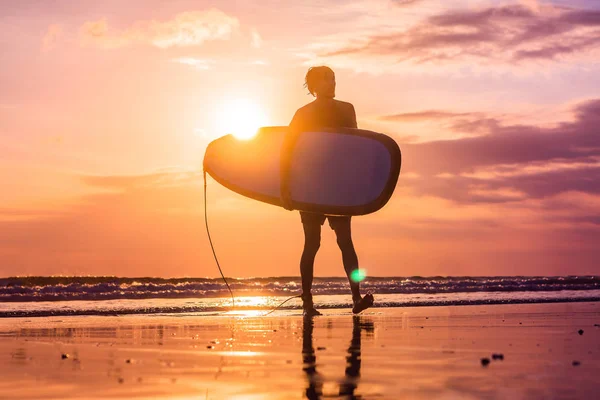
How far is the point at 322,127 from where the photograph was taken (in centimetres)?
974

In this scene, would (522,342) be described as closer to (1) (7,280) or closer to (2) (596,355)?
(2) (596,355)

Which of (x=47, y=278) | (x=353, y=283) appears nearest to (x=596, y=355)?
(x=353, y=283)

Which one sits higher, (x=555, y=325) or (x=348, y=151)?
(x=348, y=151)

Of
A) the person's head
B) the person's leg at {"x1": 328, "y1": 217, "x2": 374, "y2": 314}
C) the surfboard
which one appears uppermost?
the person's head

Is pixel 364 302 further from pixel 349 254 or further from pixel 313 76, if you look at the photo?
pixel 313 76

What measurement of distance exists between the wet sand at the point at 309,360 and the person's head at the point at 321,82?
103 inches

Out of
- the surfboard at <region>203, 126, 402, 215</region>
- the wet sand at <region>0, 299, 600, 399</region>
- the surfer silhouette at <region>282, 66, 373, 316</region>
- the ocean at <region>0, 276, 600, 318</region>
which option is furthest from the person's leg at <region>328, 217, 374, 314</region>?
the ocean at <region>0, 276, 600, 318</region>

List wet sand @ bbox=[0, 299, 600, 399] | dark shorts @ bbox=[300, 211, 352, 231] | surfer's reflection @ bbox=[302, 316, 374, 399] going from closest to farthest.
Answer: surfer's reflection @ bbox=[302, 316, 374, 399] → wet sand @ bbox=[0, 299, 600, 399] → dark shorts @ bbox=[300, 211, 352, 231]

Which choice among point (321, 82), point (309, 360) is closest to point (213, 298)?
point (321, 82)

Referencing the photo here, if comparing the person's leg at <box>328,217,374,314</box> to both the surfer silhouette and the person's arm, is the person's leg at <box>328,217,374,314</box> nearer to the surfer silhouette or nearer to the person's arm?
the surfer silhouette

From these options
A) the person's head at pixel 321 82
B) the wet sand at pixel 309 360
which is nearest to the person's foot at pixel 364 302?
the wet sand at pixel 309 360

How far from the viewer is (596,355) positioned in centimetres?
559

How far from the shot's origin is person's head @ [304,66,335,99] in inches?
376

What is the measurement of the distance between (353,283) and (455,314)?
6.82 ft
